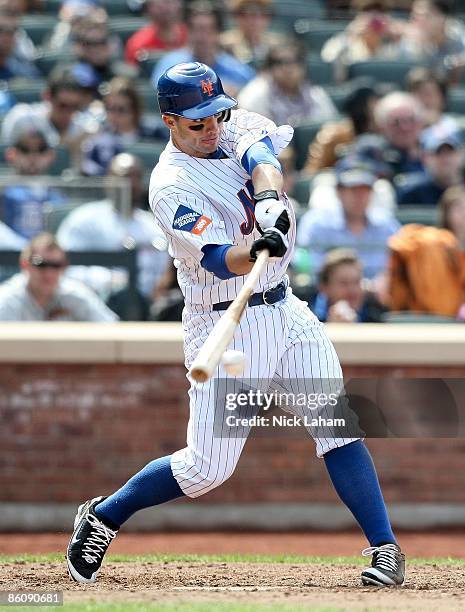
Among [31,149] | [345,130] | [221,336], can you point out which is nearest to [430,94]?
[345,130]

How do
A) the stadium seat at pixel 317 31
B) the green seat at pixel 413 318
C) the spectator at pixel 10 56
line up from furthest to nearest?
1. the stadium seat at pixel 317 31
2. the spectator at pixel 10 56
3. the green seat at pixel 413 318

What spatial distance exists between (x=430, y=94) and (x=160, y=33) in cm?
231

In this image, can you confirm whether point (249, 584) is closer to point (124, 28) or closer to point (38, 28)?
point (124, 28)

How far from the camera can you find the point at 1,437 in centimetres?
743

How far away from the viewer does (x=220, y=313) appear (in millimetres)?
4457

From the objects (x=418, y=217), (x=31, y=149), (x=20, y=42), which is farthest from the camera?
(x=20, y=42)

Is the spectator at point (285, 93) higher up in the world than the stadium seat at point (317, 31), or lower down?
lower down

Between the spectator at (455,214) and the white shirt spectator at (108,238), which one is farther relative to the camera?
the spectator at (455,214)

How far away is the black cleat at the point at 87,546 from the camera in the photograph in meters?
4.57

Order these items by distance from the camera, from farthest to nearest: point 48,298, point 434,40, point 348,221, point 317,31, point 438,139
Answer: point 317,31, point 434,40, point 438,139, point 348,221, point 48,298

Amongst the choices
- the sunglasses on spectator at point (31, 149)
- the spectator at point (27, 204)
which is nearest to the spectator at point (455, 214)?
the spectator at point (27, 204)

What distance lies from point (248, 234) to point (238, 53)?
21.1ft

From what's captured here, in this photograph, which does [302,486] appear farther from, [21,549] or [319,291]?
[21,549]

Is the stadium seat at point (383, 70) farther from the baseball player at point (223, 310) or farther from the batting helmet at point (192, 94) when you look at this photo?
the batting helmet at point (192, 94)
